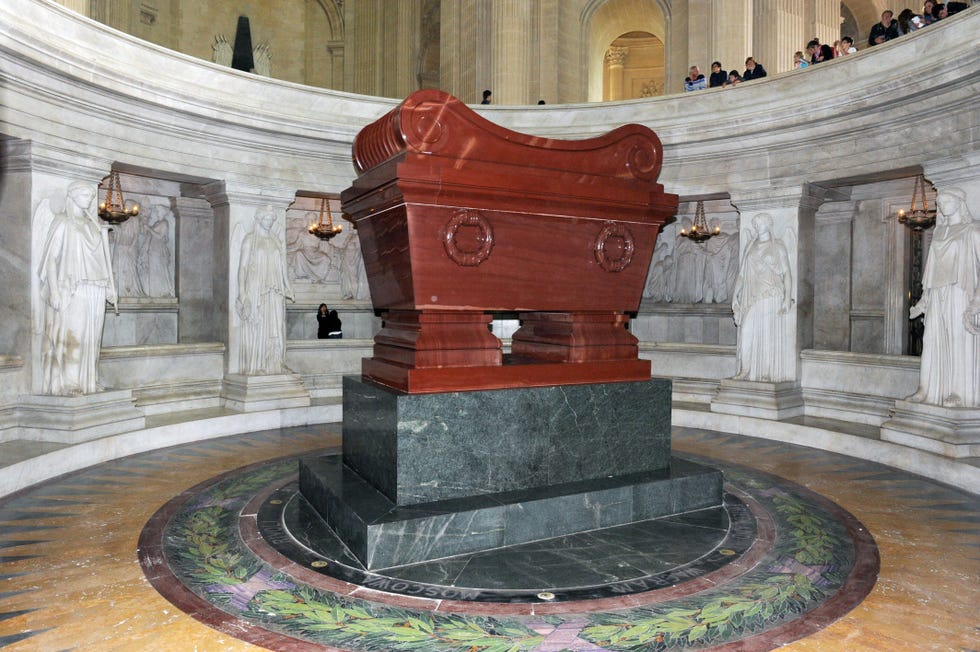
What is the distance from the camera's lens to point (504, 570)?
3.26 m

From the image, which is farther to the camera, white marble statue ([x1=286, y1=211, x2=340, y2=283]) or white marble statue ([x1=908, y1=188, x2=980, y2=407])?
white marble statue ([x1=286, y1=211, x2=340, y2=283])

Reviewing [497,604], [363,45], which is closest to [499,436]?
[497,604]

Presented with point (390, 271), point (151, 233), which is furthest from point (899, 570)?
point (151, 233)

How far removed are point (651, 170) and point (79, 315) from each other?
17.8ft

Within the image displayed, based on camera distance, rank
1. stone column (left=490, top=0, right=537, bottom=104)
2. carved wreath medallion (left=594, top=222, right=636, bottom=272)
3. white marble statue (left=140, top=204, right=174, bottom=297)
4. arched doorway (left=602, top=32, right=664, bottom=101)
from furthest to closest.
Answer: arched doorway (left=602, top=32, right=664, bottom=101) → stone column (left=490, top=0, right=537, bottom=104) → white marble statue (left=140, top=204, right=174, bottom=297) → carved wreath medallion (left=594, top=222, right=636, bottom=272)

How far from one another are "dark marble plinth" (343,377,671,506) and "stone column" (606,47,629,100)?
21.1 metres

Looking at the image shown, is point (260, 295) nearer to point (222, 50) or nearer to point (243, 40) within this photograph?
point (243, 40)

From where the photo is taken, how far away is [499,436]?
3.69 metres

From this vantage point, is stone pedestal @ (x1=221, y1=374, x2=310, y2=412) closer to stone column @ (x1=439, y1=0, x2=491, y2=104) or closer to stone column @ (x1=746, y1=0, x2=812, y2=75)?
stone column @ (x1=439, y1=0, x2=491, y2=104)

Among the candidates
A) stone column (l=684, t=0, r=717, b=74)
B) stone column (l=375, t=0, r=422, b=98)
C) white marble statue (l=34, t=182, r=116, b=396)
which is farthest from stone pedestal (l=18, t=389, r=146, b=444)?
stone column (l=375, t=0, r=422, b=98)

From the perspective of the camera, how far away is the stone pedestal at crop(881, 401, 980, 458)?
18.2 ft

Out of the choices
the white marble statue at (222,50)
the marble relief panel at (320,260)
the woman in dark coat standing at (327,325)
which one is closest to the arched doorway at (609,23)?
the marble relief panel at (320,260)

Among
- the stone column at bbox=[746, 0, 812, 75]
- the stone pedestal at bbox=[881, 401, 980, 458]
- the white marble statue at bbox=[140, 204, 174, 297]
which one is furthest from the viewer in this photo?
the stone column at bbox=[746, 0, 812, 75]

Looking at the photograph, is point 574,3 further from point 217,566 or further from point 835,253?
point 217,566
